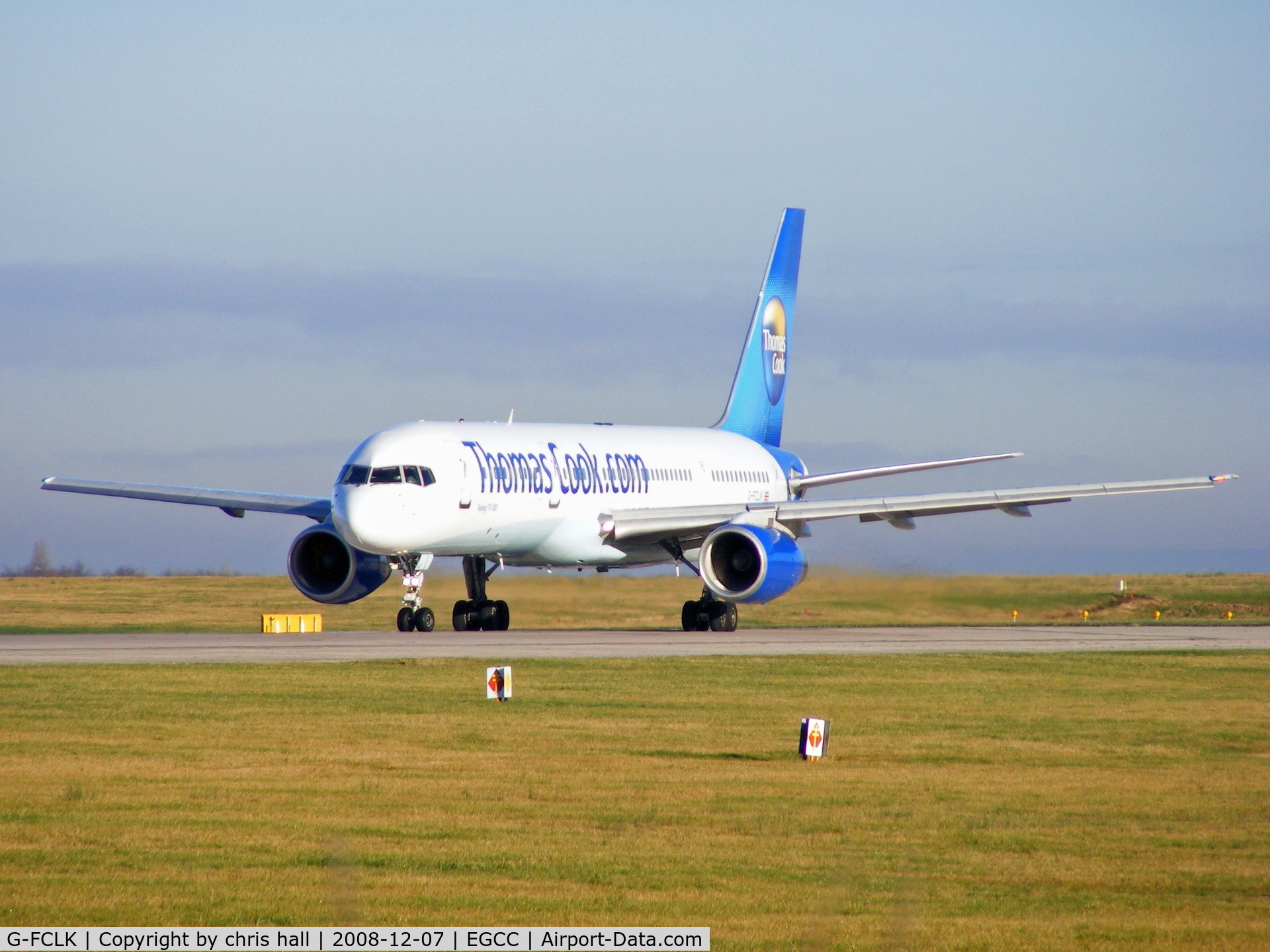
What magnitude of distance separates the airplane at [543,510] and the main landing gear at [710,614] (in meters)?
0.03

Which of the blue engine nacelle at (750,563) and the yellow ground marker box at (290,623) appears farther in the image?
the yellow ground marker box at (290,623)

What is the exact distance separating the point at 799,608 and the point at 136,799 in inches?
1081

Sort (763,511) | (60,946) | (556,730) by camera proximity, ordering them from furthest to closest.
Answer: (763,511)
(556,730)
(60,946)

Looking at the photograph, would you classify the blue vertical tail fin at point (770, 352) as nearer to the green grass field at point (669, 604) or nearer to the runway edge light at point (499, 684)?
the green grass field at point (669, 604)

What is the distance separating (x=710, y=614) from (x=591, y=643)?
6.55m

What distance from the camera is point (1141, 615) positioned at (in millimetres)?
46188

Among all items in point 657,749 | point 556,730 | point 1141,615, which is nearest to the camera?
point 657,749

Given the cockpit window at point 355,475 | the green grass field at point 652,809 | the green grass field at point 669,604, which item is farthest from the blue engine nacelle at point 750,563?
the green grass field at point 652,809

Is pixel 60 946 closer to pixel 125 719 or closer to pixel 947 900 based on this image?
pixel 947 900

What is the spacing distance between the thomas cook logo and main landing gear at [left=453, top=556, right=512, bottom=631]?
14.6m

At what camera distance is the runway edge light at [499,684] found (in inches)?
783

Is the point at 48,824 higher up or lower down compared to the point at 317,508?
lower down

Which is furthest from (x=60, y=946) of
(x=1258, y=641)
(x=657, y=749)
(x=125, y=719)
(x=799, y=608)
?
(x=799, y=608)

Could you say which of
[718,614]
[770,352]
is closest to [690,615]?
[718,614]
